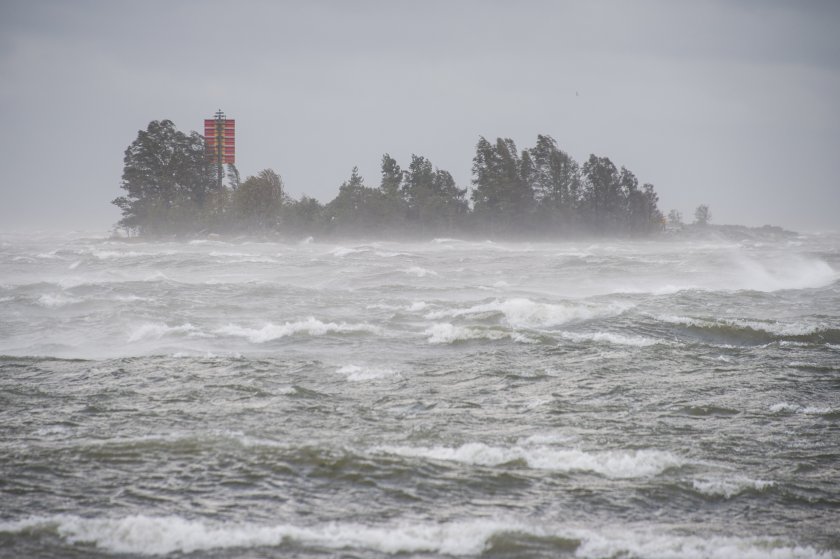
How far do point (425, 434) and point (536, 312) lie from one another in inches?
404

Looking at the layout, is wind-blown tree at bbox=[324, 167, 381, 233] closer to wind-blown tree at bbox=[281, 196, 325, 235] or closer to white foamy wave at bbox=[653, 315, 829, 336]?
wind-blown tree at bbox=[281, 196, 325, 235]

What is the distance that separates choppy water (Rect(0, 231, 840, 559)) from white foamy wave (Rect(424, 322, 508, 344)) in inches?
2.8

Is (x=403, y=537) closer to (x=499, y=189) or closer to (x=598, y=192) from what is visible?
(x=499, y=189)

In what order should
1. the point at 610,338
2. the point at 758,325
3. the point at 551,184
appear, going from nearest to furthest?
the point at 610,338
the point at 758,325
the point at 551,184

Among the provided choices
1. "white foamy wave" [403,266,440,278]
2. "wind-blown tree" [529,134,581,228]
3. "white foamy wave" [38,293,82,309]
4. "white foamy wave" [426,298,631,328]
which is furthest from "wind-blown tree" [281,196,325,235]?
"white foamy wave" [426,298,631,328]

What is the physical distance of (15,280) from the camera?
99.6 feet

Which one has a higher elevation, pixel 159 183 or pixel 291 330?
pixel 159 183

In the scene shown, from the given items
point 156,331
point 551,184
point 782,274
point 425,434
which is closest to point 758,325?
point 425,434

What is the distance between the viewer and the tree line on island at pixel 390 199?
89875 mm

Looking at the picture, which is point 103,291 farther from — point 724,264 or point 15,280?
point 724,264

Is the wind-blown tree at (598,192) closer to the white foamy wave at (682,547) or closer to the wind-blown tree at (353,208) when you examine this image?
the wind-blown tree at (353,208)

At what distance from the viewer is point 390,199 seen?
90.8 metres

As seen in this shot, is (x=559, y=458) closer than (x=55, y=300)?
Yes

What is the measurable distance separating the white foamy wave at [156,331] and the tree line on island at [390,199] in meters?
71.1
